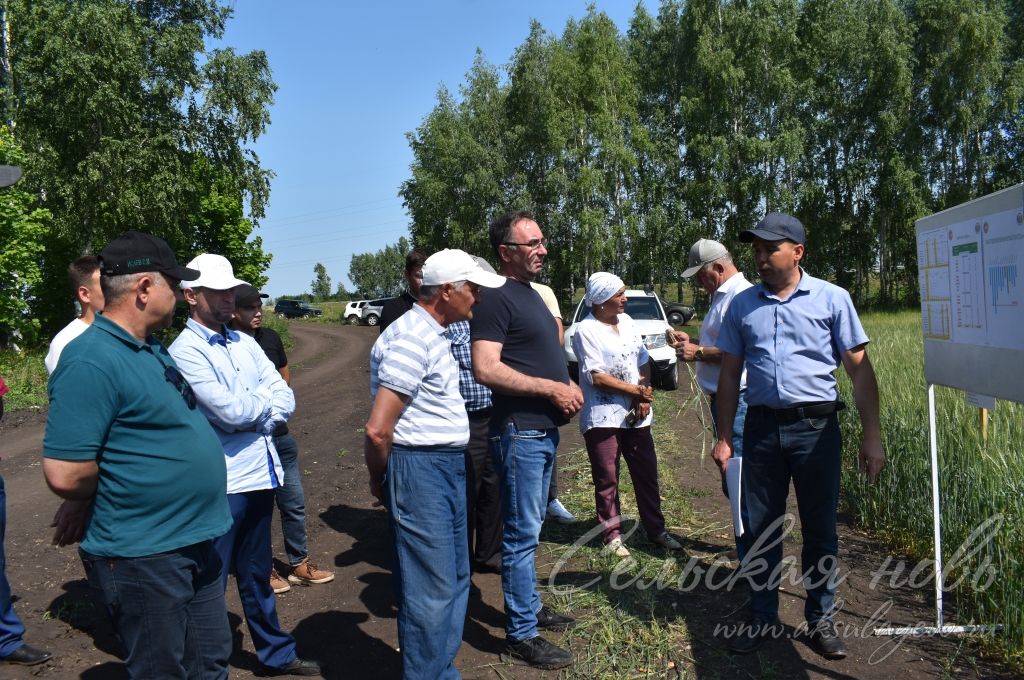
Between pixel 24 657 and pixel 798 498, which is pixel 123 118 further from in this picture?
pixel 798 498

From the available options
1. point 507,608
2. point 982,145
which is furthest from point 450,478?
point 982,145

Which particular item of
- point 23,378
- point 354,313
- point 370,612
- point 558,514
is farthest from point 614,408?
point 354,313

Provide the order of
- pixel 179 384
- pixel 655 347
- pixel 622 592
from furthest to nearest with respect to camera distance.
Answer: pixel 655 347 < pixel 622 592 < pixel 179 384

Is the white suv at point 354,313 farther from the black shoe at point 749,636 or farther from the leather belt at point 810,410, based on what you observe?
the leather belt at point 810,410

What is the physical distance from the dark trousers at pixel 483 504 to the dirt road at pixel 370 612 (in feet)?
0.59

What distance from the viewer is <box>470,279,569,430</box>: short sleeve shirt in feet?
11.8

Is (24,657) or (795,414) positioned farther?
(24,657)

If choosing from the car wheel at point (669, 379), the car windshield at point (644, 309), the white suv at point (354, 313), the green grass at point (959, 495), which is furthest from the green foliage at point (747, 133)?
the green grass at point (959, 495)

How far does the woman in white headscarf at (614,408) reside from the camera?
484 centimetres

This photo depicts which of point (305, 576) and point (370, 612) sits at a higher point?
point (305, 576)

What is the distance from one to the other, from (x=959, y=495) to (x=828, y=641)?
137 cm

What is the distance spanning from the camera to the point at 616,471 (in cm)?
495

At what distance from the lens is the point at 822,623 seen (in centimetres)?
372

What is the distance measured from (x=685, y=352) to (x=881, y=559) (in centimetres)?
190
